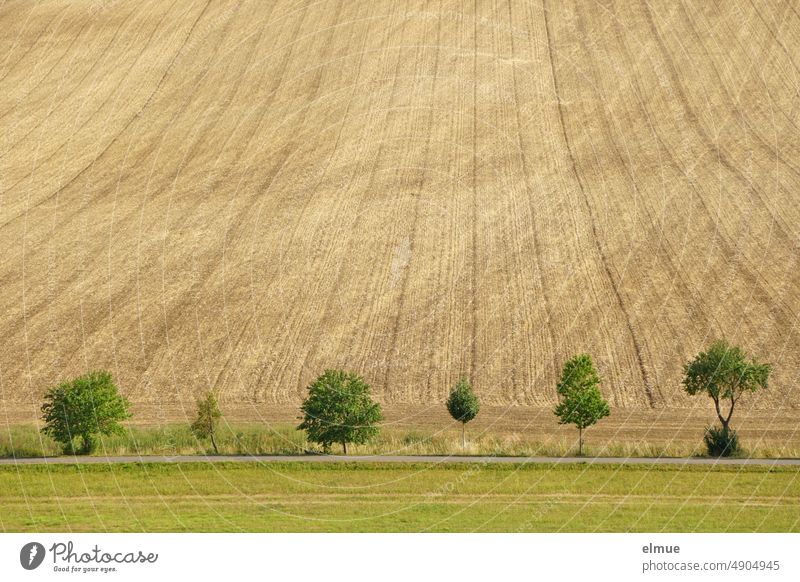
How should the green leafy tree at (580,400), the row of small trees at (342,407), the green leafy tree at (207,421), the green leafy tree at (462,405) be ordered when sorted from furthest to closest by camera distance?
the green leafy tree at (462,405), the green leafy tree at (580,400), the green leafy tree at (207,421), the row of small trees at (342,407)

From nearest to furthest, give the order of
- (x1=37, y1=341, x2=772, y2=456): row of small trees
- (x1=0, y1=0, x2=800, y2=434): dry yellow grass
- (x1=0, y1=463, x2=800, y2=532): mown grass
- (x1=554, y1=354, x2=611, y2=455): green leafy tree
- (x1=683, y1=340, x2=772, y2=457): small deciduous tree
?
1. (x1=0, y1=463, x2=800, y2=532): mown grass
2. (x1=37, y1=341, x2=772, y2=456): row of small trees
3. (x1=554, y1=354, x2=611, y2=455): green leafy tree
4. (x1=683, y1=340, x2=772, y2=457): small deciduous tree
5. (x1=0, y1=0, x2=800, y2=434): dry yellow grass

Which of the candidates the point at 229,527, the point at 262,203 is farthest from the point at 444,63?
the point at 229,527

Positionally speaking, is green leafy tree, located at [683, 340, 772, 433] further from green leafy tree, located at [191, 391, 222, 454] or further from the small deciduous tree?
green leafy tree, located at [191, 391, 222, 454]

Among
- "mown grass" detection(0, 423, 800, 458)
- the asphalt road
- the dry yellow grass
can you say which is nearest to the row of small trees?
"mown grass" detection(0, 423, 800, 458)

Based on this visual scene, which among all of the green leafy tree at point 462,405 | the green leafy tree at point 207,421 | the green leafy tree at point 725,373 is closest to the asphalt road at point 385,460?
the green leafy tree at point 207,421

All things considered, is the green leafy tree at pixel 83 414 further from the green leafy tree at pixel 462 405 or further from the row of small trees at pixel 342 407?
the green leafy tree at pixel 462 405

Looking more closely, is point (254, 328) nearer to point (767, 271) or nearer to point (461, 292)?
point (461, 292)
